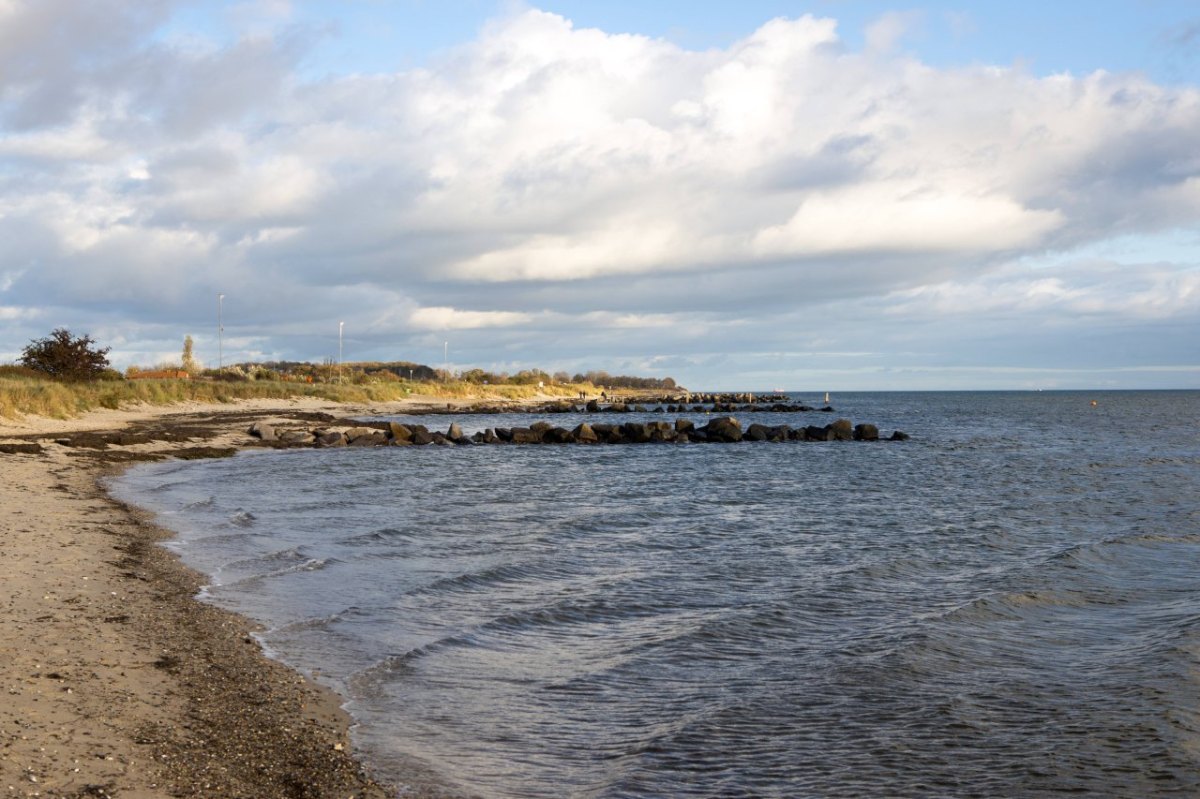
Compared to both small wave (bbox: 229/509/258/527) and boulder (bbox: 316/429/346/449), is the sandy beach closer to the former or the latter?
small wave (bbox: 229/509/258/527)

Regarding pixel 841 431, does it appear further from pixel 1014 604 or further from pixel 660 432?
pixel 1014 604

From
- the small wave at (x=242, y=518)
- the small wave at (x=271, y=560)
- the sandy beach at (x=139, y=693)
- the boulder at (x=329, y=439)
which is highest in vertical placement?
the boulder at (x=329, y=439)

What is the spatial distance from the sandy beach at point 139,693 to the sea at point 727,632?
443mm

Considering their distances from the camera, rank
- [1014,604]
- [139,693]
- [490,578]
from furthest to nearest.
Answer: [490,578] → [1014,604] → [139,693]

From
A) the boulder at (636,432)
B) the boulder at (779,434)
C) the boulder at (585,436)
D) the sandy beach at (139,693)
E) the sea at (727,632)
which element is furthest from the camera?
the boulder at (779,434)

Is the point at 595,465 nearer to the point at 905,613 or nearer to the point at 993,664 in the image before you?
the point at 905,613

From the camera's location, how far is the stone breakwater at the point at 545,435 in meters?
43.8

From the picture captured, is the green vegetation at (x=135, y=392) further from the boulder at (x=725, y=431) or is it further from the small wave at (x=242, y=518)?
the boulder at (x=725, y=431)

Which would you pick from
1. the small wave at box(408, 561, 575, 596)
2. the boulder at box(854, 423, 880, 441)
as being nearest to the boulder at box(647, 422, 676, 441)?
the boulder at box(854, 423, 880, 441)

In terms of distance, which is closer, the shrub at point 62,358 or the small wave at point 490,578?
the small wave at point 490,578

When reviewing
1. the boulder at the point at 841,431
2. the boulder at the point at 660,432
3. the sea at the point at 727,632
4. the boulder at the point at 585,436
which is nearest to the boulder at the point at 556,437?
the boulder at the point at 585,436

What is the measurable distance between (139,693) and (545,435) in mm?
44081

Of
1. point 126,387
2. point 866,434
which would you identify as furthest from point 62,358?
point 866,434

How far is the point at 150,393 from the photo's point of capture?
179 feet
